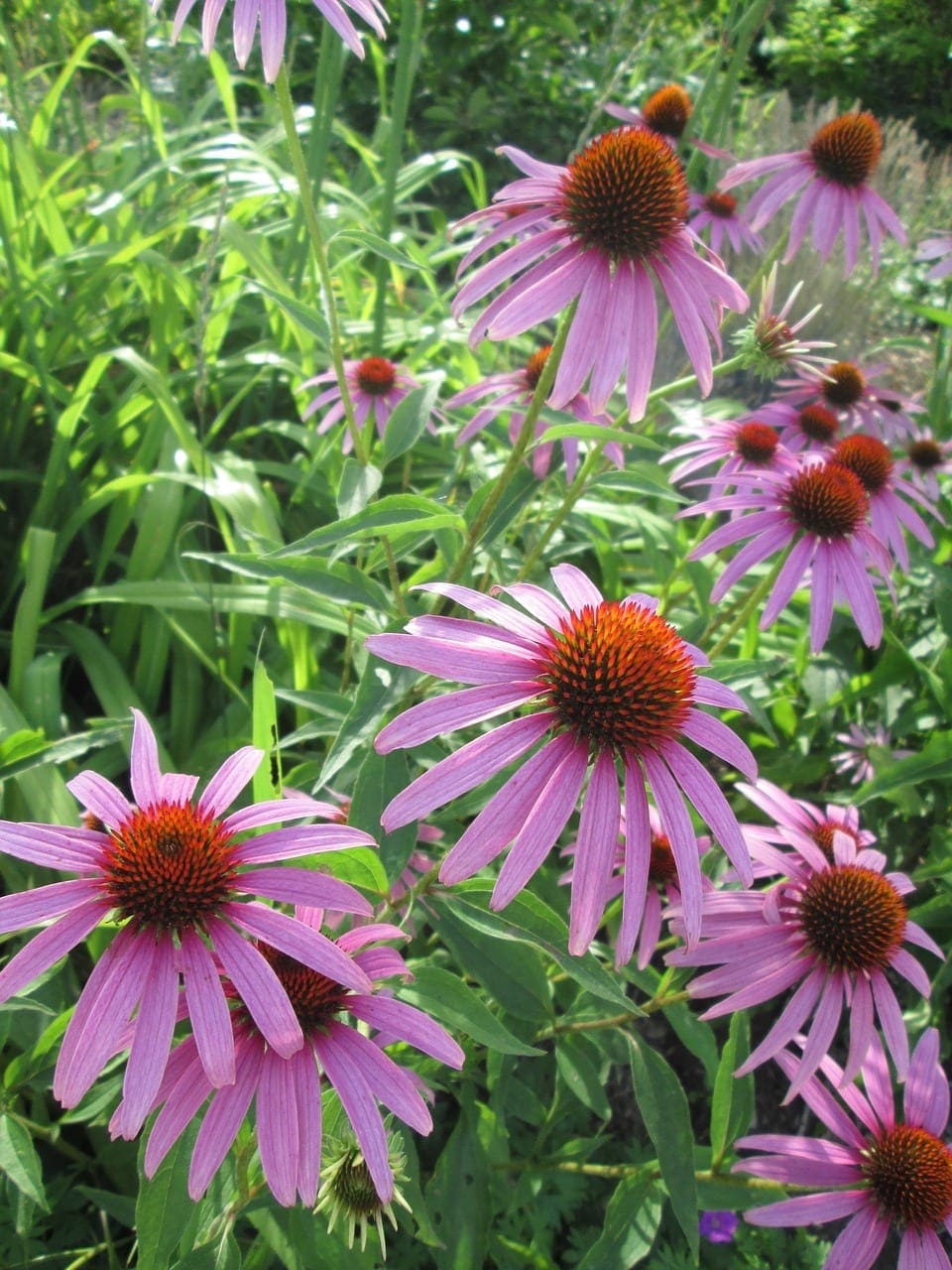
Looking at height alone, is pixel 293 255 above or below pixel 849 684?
above

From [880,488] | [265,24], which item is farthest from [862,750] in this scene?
[265,24]

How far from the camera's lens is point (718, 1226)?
1620 mm

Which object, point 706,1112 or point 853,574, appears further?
point 706,1112

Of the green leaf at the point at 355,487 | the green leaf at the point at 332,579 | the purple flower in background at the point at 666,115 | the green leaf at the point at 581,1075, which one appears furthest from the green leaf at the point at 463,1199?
the purple flower in background at the point at 666,115

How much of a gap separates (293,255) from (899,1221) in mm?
2296

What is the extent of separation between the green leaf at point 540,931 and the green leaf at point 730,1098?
244mm

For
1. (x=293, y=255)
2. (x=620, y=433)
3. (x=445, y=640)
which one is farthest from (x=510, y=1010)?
(x=293, y=255)

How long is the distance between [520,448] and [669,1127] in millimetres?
812

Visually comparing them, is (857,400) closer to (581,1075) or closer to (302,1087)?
(581,1075)

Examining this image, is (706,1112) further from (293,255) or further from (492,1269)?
(293,255)

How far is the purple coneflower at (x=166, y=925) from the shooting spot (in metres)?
0.79

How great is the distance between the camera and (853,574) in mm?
1571

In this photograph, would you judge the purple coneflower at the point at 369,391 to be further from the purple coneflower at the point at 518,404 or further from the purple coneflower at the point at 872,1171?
the purple coneflower at the point at 872,1171

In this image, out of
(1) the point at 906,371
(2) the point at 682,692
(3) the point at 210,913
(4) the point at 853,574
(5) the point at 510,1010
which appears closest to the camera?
(3) the point at 210,913
